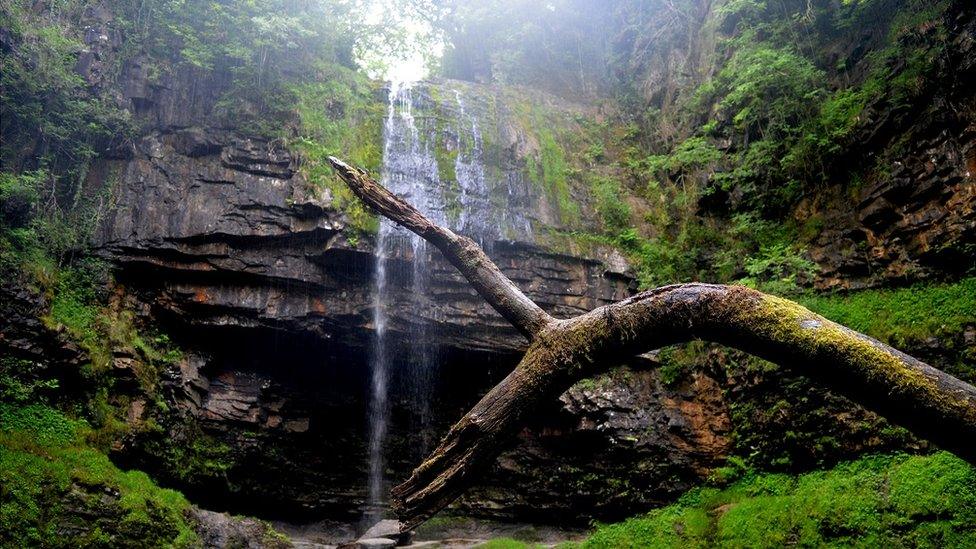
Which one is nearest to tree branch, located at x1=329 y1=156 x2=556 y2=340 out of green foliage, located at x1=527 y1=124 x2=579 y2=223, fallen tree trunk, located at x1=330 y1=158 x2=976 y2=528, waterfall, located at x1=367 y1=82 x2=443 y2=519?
fallen tree trunk, located at x1=330 y1=158 x2=976 y2=528

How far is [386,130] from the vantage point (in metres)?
12.7

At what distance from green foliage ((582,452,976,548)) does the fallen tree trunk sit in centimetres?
535

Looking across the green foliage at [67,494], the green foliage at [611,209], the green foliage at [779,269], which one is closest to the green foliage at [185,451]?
the green foliage at [67,494]

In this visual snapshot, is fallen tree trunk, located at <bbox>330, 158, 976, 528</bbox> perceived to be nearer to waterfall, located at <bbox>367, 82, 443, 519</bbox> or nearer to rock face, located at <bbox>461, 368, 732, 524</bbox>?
rock face, located at <bbox>461, 368, 732, 524</bbox>

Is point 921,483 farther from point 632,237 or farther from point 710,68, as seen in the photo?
point 710,68

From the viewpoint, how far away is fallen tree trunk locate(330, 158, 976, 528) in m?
2.44

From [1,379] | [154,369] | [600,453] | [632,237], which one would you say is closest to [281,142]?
[154,369]

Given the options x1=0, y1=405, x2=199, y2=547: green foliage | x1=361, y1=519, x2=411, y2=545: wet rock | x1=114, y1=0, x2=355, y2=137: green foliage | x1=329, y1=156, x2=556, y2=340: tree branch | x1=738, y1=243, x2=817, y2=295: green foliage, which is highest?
x1=114, y1=0, x2=355, y2=137: green foliage

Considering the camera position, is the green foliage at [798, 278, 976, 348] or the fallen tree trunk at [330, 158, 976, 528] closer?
the fallen tree trunk at [330, 158, 976, 528]

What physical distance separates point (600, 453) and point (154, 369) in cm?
820

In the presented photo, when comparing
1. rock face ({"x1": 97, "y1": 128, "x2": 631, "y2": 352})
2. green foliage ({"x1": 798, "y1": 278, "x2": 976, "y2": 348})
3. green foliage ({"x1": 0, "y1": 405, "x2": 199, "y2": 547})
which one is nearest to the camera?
green foliage ({"x1": 0, "y1": 405, "x2": 199, "y2": 547})

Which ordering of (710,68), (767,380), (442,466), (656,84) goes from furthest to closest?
1. (656,84)
2. (710,68)
3. (767,380)
4. (442,466)

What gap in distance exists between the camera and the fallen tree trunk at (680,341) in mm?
2441

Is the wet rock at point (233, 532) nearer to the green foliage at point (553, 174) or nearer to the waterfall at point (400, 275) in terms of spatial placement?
the waterfall at point (400, 275)
